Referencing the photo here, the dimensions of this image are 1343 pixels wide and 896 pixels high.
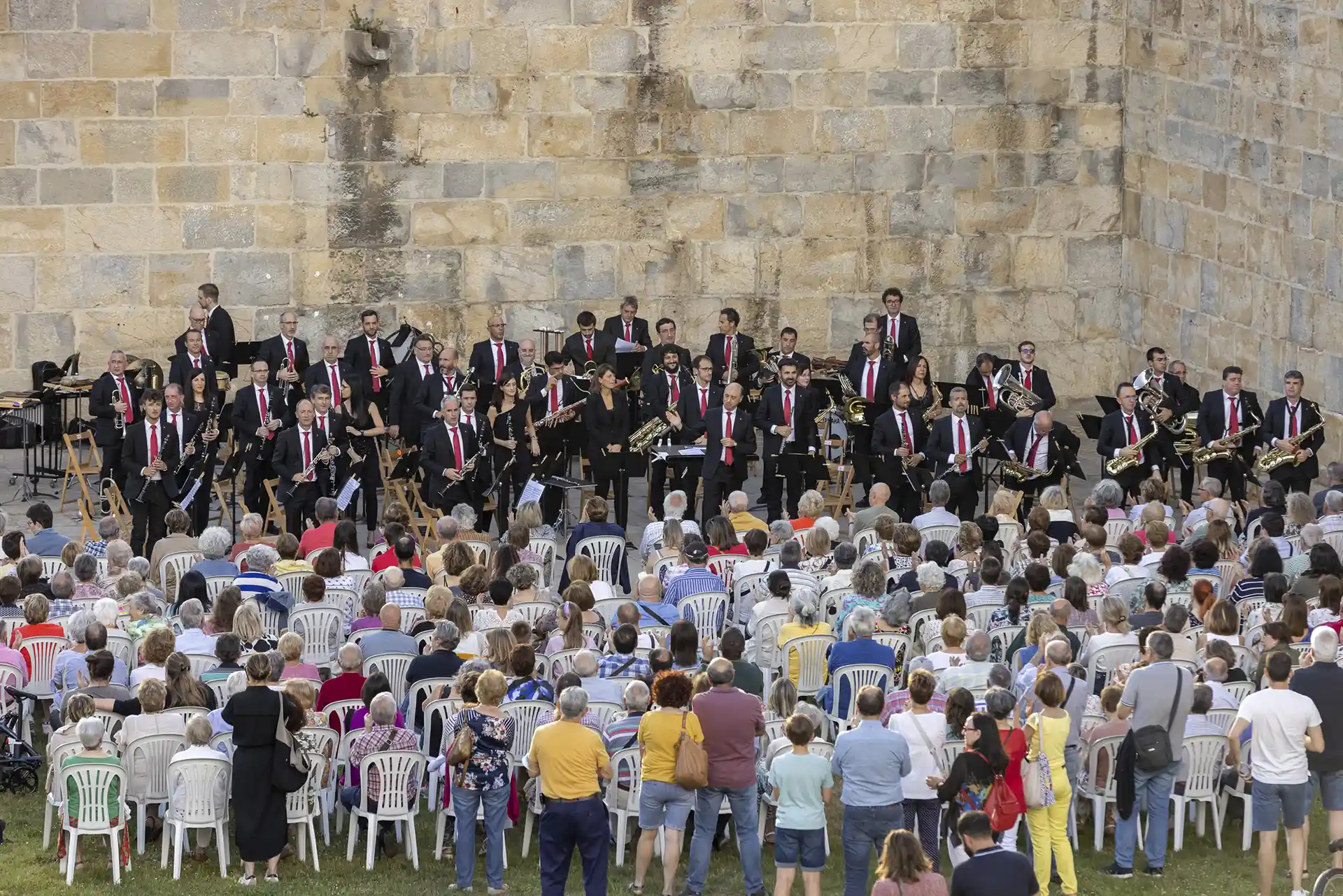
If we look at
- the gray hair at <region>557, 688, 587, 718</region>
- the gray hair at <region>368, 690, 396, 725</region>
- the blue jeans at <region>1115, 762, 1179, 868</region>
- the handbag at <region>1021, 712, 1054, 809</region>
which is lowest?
the blue jeans at <region>1115, 762, 1179, 868</region>

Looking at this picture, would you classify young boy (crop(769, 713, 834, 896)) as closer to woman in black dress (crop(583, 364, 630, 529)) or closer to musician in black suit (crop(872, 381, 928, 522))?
musician in black suit (crop(872, 381, 928, 522))

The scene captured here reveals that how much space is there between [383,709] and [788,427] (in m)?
8.10

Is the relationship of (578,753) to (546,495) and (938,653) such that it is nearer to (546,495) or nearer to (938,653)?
(938,653)

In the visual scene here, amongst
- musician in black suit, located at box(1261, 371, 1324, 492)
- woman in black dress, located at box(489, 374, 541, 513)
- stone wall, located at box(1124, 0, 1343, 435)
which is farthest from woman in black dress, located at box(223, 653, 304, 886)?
stone wall, located at box(1124, 0, 1343, 435)

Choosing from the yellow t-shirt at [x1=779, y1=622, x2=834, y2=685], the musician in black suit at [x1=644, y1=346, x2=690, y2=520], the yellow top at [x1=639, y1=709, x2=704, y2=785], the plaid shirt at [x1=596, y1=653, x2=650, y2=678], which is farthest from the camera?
the musician in black suit at [x1=644, y1=346, x2=690, y2=520]

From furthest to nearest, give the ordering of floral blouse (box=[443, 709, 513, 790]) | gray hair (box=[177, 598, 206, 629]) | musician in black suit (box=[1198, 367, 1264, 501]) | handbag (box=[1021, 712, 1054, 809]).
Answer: musician in black suit (box=[1198, 367, 1264, 501])
gray hair (box=[177, 598, 206, 629])
floral blouse (box=[443, 709, 513, 790])
handbag (box=[1021, 712, 1054, 809])

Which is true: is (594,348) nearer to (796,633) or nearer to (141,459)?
(141,459)

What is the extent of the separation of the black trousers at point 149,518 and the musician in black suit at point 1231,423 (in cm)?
900

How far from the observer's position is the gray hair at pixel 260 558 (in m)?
15.6

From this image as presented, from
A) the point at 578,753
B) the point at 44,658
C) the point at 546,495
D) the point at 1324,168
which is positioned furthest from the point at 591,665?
the point at 1324,168

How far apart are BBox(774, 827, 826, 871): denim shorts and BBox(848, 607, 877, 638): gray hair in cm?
181

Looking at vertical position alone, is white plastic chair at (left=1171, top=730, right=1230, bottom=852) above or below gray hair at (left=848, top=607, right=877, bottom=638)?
below

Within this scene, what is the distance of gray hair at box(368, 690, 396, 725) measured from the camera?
1281 centimetres

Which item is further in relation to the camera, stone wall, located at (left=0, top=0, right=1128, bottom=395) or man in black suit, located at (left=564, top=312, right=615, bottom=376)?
stone wall, located at (left=0, top=0, right=1128, bottom=395)
